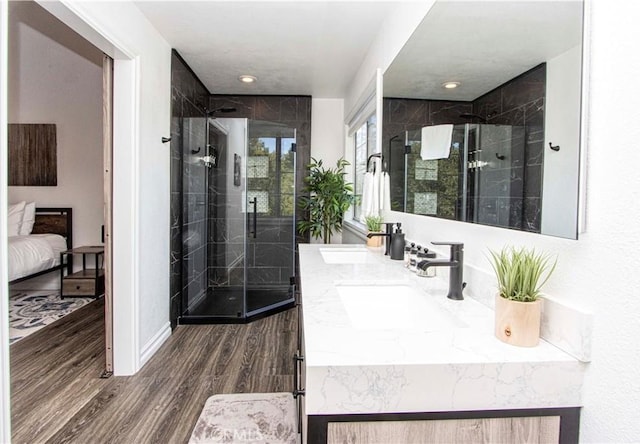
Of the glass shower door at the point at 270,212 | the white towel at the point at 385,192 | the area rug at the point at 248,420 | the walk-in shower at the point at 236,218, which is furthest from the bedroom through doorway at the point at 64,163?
the white towel at the point at 385,192

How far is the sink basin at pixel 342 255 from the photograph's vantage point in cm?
228

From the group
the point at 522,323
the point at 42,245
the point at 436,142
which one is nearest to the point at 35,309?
the point at 42,245

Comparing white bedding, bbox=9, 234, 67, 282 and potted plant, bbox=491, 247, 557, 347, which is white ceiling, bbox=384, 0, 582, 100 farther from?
white bedding, bbox=9, 234, 67, 282

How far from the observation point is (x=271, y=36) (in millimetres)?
2775

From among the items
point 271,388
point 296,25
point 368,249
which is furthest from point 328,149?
point 271,388

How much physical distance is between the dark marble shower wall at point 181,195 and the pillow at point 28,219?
2.26m

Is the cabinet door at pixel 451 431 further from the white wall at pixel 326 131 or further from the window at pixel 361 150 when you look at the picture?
the white wall at pixel 326 131

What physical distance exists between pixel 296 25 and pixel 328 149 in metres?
2.08

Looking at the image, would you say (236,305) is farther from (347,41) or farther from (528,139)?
(528,139)

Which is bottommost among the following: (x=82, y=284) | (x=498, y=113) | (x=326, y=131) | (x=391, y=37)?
(x=82, y=284)

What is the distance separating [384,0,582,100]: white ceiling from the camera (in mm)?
938

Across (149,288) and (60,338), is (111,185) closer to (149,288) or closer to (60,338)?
(149,288)

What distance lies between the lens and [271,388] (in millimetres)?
2227

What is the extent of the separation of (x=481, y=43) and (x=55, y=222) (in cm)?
507
